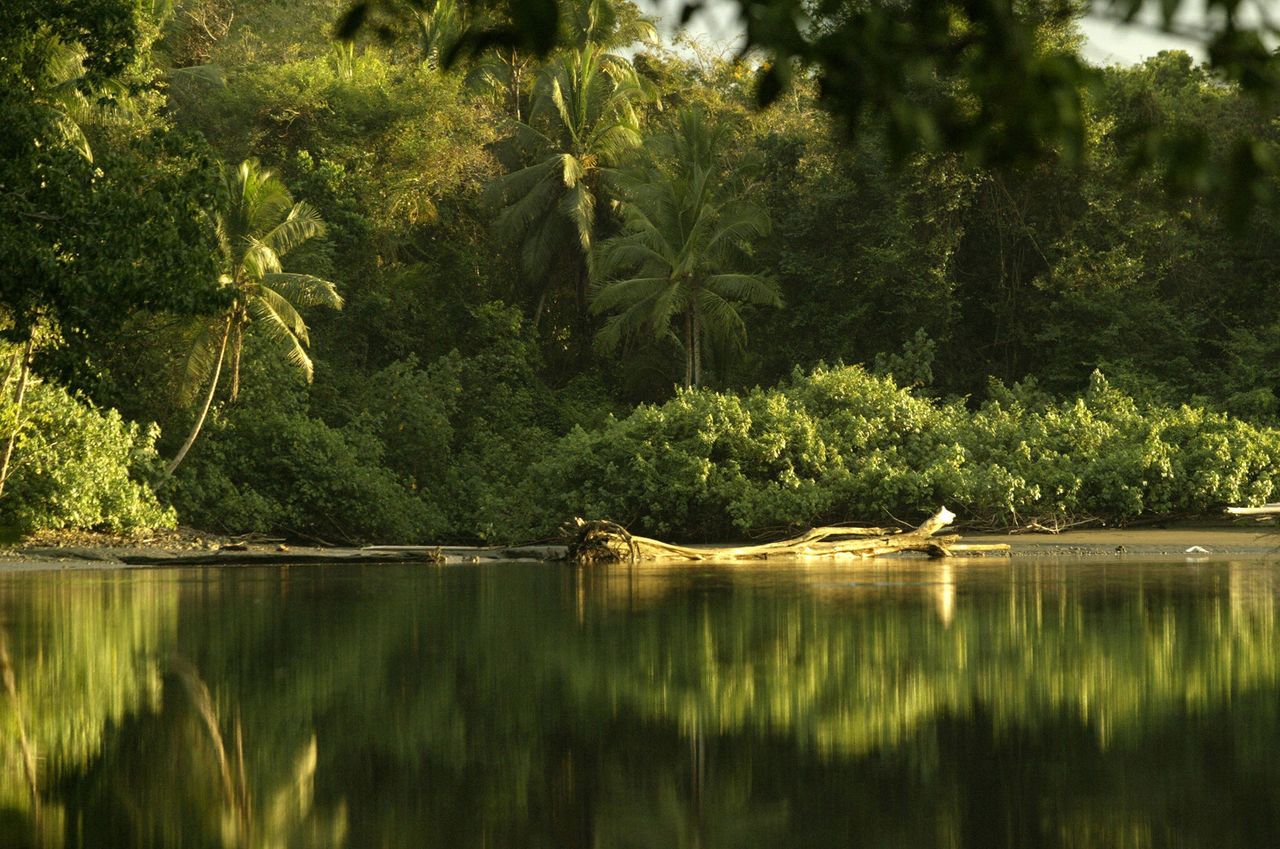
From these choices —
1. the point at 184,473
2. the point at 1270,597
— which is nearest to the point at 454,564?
the point at 184,473

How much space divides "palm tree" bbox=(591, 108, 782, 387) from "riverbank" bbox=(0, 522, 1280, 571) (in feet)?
34.4

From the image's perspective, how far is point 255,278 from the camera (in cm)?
2952

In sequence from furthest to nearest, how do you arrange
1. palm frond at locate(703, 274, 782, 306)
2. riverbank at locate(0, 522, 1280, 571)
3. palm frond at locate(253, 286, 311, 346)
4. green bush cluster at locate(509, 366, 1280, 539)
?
1. palm frond at locate(703, 274, 782, 306)
2. palm frond at locate(253, 286, 311, 346)
3. green bush cluster at locate(509, 366, 1280, 539)
4. riverbank at locate(0, 522, 1280, 571)

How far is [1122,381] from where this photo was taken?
111 feet

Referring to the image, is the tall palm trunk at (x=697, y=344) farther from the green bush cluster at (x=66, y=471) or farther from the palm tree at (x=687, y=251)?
the green bush cluster at (x=66, y=471)

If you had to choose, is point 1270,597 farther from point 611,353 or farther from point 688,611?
point 611,353

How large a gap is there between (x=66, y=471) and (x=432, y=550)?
5.71 meters

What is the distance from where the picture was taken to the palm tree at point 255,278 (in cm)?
2936

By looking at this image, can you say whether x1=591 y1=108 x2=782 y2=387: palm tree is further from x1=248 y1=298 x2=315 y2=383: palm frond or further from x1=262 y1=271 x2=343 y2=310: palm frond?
x1=248 y1=298 x2=315 y2=383: palm frond

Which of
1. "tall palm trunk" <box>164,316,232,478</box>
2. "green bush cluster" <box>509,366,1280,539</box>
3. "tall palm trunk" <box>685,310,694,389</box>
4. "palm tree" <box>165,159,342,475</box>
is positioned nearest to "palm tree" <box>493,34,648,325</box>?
"tall palm trunk" <box>685,310,694,389</box>

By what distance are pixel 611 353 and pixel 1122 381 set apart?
12.5 m

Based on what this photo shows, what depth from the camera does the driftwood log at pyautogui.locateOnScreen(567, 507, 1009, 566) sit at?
23703mm

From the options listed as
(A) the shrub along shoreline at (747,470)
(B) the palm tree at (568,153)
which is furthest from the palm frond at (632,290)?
(A) the shrub along shoreline at (747,470)

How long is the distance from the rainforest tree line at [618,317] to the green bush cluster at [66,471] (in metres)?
0.06
